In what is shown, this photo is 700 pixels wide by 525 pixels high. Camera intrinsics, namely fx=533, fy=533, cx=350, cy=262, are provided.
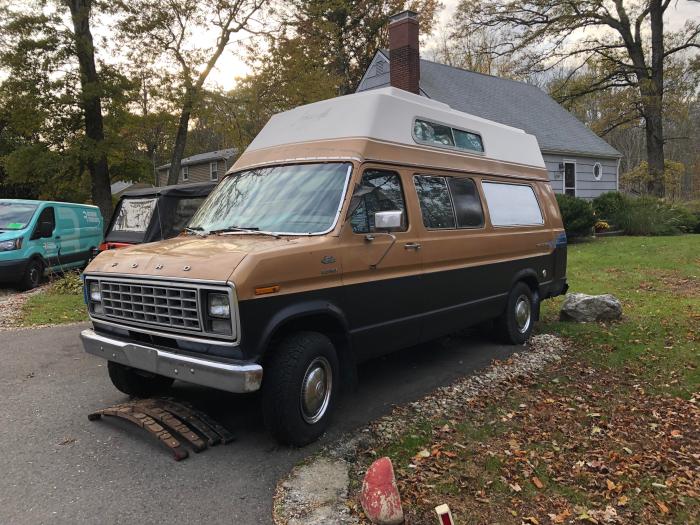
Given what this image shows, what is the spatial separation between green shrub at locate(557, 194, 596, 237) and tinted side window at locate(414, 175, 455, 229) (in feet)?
41.6

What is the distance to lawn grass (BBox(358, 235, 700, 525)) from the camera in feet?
10.8

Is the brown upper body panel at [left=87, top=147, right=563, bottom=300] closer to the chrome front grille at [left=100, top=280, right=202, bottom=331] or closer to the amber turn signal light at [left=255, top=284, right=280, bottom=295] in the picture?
the amber turn signal light at [left=255, top=284, right=280, bottom=295]

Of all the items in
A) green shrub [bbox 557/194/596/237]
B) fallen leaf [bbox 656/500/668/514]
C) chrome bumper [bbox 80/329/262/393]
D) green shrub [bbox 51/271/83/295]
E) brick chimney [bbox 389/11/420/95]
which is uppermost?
brick chimney [bbox 389/11/420/95]

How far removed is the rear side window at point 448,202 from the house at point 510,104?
12410mm

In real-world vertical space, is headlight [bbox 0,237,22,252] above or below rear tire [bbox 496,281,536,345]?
above

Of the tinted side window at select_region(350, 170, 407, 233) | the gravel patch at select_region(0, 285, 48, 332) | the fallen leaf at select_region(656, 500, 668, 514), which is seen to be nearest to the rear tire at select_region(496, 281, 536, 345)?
the tinted side window at select_region(350, 170, 407, 233)

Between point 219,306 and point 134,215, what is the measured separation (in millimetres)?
6844

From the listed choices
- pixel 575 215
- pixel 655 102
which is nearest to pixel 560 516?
pixel 575 215

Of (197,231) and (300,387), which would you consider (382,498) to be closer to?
(300,387)

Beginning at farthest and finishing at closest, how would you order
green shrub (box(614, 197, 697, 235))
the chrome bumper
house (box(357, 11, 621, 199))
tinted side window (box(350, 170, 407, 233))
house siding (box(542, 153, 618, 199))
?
house siding (box(542, 153, 618, 199)), green shrub (box(614, 197, 697, 235)), house (box(357, 11, 621, 199)), tinted side window (box(350, 170, 407, 233)), the chrome bumper

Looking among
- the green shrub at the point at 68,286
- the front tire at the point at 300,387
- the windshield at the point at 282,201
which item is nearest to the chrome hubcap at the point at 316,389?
the front tire at the point at 300,387

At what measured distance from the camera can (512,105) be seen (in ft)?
70.9

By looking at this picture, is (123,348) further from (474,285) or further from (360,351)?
(474,285)

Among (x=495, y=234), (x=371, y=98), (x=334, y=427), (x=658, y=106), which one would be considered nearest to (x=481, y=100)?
(x=658, y=106)
